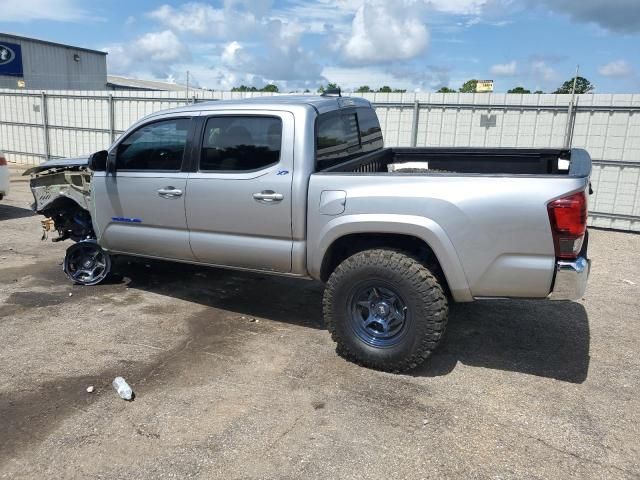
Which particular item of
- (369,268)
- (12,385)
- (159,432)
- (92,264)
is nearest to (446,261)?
(369,268)

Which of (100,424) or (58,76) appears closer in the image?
(100,424)

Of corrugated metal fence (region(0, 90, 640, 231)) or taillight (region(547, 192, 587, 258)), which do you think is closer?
taillight (region(547, 192, 587, 258))

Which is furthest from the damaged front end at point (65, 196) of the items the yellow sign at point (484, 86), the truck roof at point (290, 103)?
the yellow sign at point (484, 86)

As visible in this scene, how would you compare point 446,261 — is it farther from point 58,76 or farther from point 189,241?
point 58,76

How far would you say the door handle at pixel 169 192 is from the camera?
4586 millimetres

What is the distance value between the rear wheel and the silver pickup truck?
49cm

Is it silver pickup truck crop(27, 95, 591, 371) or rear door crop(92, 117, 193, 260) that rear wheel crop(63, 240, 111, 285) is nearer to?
silver pickup truck crop(27, 95, 591, 371)

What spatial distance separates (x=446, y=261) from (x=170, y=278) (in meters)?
3.67

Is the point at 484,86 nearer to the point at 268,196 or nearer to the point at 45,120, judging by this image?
the point at 268,196

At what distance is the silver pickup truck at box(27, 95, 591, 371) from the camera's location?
3.33 metres

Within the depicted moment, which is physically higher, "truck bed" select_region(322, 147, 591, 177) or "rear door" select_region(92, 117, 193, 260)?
"truck bed" select_region(322, 147, 591, 177)

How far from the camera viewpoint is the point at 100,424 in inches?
126

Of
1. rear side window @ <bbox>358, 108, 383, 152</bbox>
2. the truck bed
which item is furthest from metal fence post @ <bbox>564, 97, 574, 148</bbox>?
rear side window @ <bbox>358, 108, 383, 152</bbox>

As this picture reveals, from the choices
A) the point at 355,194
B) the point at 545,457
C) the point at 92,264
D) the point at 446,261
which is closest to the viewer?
the point at 545,457
